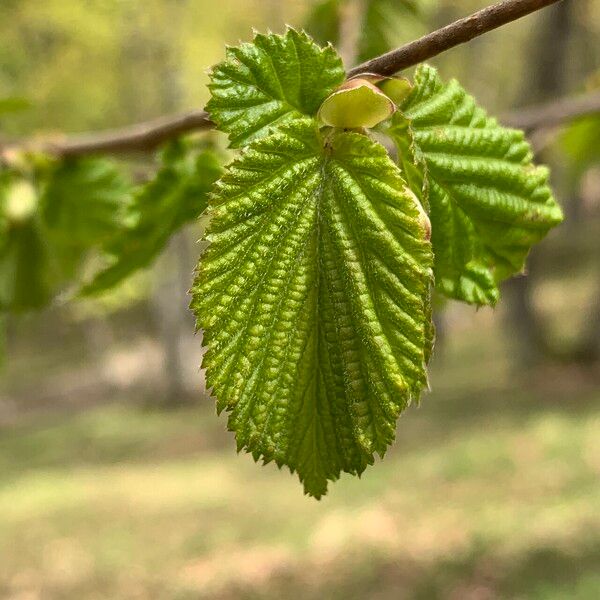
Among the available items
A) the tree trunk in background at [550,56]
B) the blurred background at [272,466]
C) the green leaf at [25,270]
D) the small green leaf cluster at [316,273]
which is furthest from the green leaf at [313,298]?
the tree trunk in background at [550,56]

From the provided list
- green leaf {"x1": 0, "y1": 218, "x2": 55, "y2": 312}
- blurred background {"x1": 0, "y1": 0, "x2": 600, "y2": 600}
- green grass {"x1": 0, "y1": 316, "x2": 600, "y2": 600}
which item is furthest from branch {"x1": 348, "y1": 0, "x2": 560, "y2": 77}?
green grass {"x1": 0, "y1": 316, "x2": 600, "y2": 600}

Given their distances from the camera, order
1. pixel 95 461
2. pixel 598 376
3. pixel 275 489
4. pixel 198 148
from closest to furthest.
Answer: pixel 198 148
pixel 275 489
pixel 598 376
pixel 95 461

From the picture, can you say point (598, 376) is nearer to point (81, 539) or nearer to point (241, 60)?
point (81, 539)

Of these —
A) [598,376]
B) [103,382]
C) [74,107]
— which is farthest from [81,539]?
[103,382]

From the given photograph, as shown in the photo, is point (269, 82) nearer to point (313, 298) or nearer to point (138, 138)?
point (313, 298)

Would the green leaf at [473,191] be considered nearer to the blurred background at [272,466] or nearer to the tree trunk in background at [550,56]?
the blurred background at [272,466]

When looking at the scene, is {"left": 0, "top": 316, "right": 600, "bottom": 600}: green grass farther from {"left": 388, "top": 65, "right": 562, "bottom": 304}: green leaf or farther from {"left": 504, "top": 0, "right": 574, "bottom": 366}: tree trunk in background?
{"left": 388, "top": 65, "right": 562, "bottom": 304}: green leaf

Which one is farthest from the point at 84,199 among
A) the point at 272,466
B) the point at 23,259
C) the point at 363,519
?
the point at 272,466
